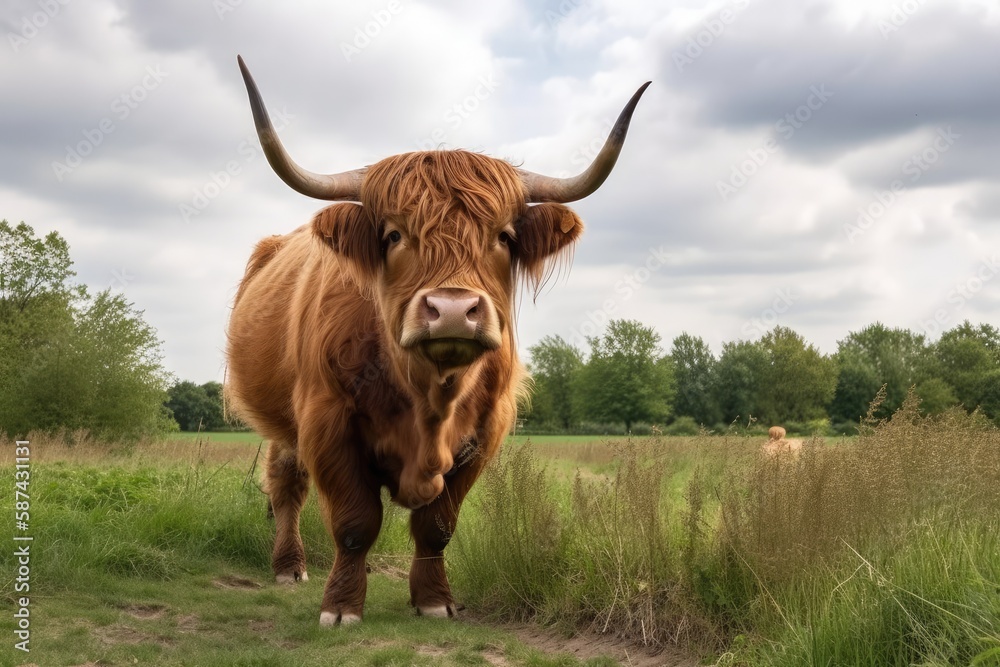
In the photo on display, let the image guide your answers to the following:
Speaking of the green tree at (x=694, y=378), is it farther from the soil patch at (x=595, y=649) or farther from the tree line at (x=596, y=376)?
the soil patch at (x=595, y=649)

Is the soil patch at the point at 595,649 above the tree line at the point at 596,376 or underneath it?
underneath

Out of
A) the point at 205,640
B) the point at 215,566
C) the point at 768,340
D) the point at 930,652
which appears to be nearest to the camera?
the point at 930,652

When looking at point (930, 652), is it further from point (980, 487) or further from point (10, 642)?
point (10, 642)

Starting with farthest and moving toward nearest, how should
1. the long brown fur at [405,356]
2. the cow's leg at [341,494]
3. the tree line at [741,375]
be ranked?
the tree line at [741,375], the cow's leg at [341,494], the long brown fur at [405,356]

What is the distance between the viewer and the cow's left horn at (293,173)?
421 centimetres

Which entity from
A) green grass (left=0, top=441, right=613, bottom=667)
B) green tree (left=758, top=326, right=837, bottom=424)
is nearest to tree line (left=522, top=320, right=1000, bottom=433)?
green tree (left=758, top=326, right=837, bottom=424)

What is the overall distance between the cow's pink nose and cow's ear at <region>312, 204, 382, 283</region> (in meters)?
0.80

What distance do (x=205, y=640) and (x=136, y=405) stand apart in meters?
25.7

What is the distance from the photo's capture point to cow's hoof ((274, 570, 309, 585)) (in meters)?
6.57

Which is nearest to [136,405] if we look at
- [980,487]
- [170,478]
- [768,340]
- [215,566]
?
[170,478]

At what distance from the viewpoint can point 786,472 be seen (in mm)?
4590

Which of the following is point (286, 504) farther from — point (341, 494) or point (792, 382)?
point (792, 382)

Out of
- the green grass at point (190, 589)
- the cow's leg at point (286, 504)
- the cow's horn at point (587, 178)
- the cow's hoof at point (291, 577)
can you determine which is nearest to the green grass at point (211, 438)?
the cow's leg at point (286, 504)

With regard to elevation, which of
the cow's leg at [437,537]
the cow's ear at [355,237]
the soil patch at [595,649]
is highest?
the cow's ear at [355,237]
